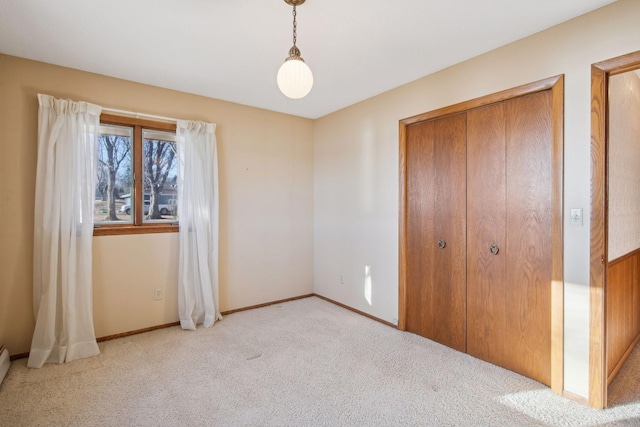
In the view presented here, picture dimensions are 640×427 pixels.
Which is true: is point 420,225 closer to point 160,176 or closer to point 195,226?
point 195,226

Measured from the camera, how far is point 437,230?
292cm

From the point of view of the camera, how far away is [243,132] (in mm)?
3820

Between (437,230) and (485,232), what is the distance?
0.44 m

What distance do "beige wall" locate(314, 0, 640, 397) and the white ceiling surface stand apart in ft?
0.45

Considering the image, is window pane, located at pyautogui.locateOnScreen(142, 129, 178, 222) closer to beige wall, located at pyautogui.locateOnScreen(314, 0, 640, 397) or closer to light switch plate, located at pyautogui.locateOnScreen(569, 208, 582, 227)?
beige wall, located at pyautogui.locateOnScreen(314, 0, 640, 397)

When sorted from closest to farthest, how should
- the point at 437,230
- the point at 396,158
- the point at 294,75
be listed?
the point at 294,75, the point at 437,230, the point at 396,158

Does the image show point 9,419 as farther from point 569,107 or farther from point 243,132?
point 569,107

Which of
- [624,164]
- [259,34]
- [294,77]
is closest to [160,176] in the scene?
[259,34]

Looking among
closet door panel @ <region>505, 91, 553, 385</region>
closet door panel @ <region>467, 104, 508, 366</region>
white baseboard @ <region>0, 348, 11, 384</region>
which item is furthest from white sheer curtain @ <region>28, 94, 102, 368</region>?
closet door panel @ <region>505, 91, 553, 385</region>

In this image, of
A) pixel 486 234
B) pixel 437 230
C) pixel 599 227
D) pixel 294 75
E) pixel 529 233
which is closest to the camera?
pixel 294 75

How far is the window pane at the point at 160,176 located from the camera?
325 cm

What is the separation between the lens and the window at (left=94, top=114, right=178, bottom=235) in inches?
119

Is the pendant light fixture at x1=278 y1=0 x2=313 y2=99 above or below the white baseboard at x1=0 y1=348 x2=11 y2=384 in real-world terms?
above

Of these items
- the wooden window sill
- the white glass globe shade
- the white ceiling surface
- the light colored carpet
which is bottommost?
the light colored carpet
